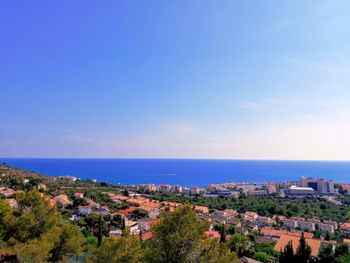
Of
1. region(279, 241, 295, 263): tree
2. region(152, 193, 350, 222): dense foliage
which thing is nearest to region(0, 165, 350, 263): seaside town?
region(152, 193, 350, 222): dense foliage

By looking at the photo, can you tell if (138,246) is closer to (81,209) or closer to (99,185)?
(81,209)

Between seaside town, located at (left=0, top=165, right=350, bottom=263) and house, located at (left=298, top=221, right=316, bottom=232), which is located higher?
seaside town, located at (left=0, top=165, right=350, bottom=263)

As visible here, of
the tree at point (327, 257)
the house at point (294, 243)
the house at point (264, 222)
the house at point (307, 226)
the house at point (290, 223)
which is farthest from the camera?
the house at point (264, 222)

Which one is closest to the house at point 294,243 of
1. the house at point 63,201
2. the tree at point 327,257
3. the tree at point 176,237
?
the tree at point 327,257

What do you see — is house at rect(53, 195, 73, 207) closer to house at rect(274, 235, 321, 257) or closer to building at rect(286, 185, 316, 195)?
house at rect(274, 235, 321, 257)

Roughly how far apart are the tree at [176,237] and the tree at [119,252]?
670mm

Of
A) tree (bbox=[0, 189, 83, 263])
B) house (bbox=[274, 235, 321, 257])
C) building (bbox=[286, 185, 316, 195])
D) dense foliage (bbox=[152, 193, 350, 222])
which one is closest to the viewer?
tree (bbox=[0, 189, 83, 263])

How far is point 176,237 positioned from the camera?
31.0ft

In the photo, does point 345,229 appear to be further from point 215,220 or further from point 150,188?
point 150,188

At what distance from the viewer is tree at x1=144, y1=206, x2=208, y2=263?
31.2 ft

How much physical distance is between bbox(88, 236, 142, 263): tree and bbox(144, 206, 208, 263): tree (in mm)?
670

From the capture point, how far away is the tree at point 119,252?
10.2 metres

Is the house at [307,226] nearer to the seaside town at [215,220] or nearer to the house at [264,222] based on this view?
the seaside town at [215,220]

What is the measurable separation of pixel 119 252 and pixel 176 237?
224cm
